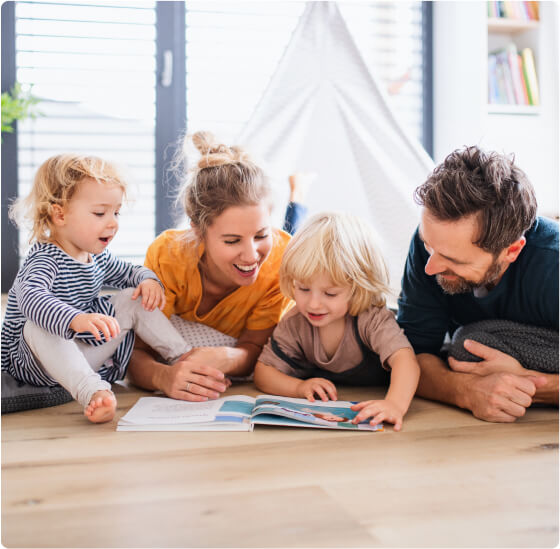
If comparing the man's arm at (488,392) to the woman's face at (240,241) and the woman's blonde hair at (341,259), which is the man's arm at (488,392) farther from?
the woman's face at (240,241)

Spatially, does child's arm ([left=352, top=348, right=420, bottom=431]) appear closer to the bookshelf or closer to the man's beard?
the man's beard

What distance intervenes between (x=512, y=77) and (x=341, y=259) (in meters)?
2.14

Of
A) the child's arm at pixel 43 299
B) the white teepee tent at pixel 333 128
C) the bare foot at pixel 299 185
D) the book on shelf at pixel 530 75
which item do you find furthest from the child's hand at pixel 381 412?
the book on shelf at pixel 530 75

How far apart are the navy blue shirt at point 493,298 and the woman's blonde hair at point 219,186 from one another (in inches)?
15.2

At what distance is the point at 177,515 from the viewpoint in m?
0.77

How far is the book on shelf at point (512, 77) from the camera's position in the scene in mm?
2955

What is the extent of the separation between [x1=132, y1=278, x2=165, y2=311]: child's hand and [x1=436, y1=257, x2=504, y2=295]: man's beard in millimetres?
598

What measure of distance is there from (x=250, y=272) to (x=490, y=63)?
2097mm

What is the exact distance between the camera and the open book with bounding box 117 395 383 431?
111cm

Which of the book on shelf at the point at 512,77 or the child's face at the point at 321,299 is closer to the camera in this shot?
the child's face at the point at 321,299

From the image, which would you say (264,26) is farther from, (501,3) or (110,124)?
(501,3)

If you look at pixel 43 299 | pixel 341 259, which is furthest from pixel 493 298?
pixel 43 299

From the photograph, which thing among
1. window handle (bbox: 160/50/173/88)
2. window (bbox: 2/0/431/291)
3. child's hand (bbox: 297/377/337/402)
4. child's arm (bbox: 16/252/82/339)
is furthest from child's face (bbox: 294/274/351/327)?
window handle (bbox: 160/50/173/88)

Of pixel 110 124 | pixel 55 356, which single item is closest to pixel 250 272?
pixel 55 356
